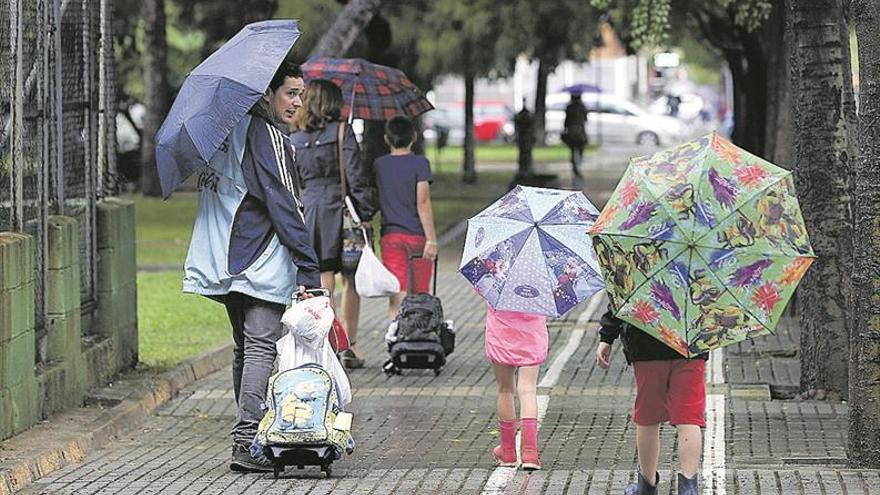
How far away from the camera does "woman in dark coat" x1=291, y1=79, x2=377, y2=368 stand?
1209 centimetres

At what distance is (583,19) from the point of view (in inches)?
1164

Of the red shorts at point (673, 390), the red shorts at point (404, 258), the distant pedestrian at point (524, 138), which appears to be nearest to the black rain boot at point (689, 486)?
the red shorts at point (673, 390)

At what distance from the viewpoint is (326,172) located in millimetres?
12367

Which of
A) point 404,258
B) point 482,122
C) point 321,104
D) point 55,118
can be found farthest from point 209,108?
point 482,122

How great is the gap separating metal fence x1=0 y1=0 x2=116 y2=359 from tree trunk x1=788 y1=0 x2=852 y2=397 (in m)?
4.48

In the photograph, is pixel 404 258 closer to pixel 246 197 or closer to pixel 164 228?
pixel 246 197

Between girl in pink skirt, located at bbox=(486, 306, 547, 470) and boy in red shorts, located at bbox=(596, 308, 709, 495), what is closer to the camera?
boy in red shorts, located at bbox=(596, 308, 709, 495)

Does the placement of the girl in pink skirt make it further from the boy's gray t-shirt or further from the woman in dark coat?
the boy's gray t-shirt

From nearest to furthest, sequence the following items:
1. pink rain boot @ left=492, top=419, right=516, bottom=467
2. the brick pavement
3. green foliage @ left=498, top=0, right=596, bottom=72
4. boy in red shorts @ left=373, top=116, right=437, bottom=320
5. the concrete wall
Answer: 1. the brick pavement
2. pink rain boot @ left=492, top=419, right=516, bottom=467
3. the concrete wall
4. boy in red shorts @ left=373, top=116, right=437, bottom=320
5. green foliage @ left=498, top=0, right=596, bottom=72

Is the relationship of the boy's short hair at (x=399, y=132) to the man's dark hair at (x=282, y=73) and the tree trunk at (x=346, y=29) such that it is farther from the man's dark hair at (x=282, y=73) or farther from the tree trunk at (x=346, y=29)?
the tree trunk at (x=346, y=29)

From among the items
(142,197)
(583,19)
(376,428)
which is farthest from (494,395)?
(142,197)

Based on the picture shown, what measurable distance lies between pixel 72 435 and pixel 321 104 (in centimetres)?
325

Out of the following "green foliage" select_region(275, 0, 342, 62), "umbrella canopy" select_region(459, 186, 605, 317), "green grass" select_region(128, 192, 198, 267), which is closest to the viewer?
"umbrella canopy" select_region(459, 186, 605, 317)

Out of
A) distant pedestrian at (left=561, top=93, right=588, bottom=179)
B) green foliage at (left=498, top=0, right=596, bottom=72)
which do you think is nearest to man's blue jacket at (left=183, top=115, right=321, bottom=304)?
green foliage at (left=498, top=0, right=596, bottom=72)
